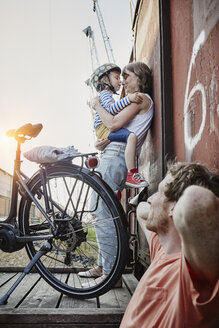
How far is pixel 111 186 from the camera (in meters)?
2.30

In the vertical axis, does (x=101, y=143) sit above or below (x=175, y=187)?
above

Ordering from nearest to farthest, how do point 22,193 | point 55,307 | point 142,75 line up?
point 55,307, point 22,193, point 142,75

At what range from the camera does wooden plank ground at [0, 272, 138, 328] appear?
5.07ft

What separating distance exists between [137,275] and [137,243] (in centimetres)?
32

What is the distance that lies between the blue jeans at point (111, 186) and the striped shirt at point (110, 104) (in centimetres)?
30

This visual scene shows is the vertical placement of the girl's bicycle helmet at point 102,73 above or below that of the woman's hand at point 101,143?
above

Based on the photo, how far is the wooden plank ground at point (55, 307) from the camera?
→ 1.55 meters

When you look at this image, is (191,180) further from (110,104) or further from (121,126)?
(110,104)

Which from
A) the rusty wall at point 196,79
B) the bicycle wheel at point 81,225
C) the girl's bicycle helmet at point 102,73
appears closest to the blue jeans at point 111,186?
the bicycle wheel at point 81,225

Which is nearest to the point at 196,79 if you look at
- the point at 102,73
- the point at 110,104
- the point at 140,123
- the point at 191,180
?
the point at 191,180

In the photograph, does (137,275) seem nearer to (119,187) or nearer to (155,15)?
(119,187)

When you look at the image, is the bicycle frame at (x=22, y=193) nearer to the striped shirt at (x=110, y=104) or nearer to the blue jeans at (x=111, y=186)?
the blue jeans at (x=111, y=186)

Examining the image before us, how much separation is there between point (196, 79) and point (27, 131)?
1.46 meters

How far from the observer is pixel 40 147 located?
2.18 metres
